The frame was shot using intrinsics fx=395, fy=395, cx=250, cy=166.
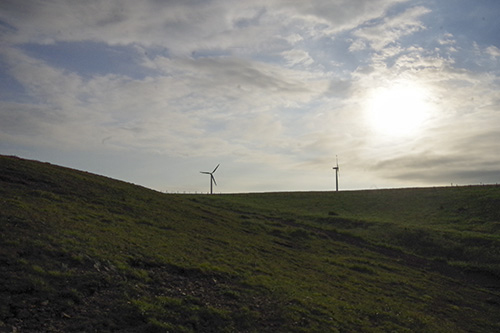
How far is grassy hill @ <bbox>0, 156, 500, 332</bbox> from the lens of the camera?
1667 cm

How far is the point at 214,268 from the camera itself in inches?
961

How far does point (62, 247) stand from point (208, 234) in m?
17.3

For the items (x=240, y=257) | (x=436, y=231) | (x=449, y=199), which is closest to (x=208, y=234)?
(x=240, y=257)

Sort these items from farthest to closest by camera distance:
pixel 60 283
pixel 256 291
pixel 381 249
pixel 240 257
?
pixel 381 249 → pixel 240 257 → pixel 256 291 → pixel 60 283

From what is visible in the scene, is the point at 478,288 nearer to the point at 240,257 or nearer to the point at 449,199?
the point at 240,257

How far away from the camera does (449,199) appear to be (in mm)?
71000

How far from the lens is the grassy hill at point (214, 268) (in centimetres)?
1667

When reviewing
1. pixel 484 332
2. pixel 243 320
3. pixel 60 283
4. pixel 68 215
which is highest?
pixel 68 215

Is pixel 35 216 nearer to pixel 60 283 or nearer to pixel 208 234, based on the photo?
pixel 60 283

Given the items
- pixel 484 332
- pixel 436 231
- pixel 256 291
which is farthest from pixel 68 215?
pixel 436 231

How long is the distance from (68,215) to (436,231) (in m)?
44.5

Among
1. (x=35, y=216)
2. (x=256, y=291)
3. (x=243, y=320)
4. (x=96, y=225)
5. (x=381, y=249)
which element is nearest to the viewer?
(x=243, y=320)

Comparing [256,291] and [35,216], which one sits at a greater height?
[35,216]

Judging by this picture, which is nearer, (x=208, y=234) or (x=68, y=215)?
(x=68, y=215)
